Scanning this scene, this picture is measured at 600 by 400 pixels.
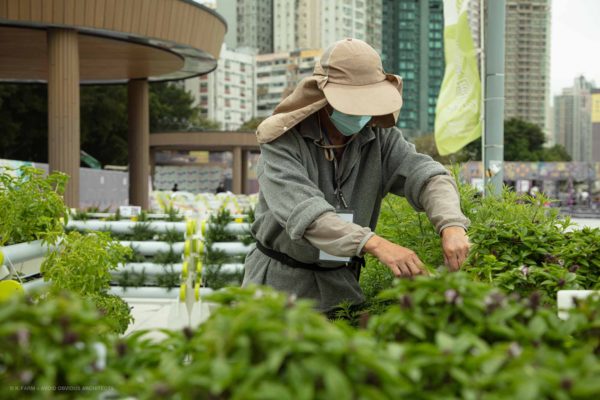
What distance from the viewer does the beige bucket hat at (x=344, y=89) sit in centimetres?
262

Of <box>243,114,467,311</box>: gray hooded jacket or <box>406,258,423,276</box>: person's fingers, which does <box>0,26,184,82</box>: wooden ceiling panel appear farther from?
<box>406,258,423,276</box>: person's fingers

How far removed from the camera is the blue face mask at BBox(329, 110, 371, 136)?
276cm

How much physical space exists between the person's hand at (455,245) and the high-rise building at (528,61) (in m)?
72.1

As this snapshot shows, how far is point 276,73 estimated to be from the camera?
128m

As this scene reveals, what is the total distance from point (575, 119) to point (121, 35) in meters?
131

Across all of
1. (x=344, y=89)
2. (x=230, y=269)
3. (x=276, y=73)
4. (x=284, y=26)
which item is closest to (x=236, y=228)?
(x=230, y=269)

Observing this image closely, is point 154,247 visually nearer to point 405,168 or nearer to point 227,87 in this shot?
point 405,168

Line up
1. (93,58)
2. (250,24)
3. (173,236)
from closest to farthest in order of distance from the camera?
(173,236) < (93,58) < (250,24)

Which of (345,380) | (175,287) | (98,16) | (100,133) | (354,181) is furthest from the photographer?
(100,133)

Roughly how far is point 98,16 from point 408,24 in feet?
392

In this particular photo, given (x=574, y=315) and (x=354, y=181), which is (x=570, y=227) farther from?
(x=574, y=315)

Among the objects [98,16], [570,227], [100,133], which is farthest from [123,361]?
[100,133]

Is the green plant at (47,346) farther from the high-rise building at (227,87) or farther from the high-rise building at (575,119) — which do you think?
the high-rise building at (575,119)

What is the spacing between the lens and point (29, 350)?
3.68 feet
